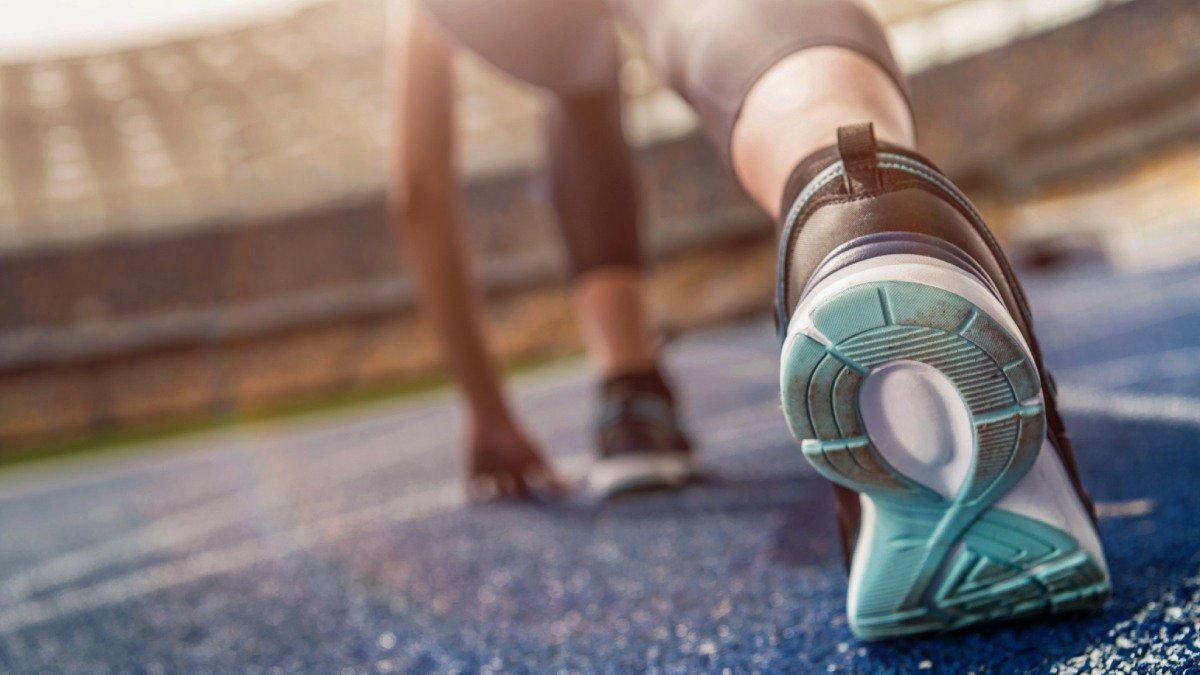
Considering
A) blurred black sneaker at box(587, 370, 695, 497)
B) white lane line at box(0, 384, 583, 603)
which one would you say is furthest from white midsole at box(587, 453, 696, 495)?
white lane line at box(0, 384, 583, 603)

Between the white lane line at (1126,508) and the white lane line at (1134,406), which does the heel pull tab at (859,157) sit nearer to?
the white lane line at (1126,508)

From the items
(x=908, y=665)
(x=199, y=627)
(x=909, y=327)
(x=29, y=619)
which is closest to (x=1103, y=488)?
(x=908, y=665)

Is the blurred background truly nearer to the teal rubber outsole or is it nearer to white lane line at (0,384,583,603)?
white lane line at (0,384,583,603)

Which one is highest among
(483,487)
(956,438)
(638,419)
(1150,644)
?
(956,438)

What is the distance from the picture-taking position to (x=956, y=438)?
1.91 ft

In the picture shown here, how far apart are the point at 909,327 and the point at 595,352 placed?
1034 millimetres

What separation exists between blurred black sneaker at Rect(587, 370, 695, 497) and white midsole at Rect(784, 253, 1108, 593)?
74cm

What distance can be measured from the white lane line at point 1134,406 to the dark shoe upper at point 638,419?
648 mm

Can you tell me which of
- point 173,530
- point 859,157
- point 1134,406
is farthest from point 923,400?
point 173,530

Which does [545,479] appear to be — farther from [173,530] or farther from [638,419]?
[173,530]

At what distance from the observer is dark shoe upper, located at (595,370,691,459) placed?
4.67 feet

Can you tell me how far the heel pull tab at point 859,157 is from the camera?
1.93 ft

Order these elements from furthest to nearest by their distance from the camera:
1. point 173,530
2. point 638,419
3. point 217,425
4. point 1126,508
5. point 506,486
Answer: point 217,425, point 173,530, point 506,486, point 638,419, point 1126,508

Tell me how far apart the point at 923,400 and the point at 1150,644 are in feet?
0.73
